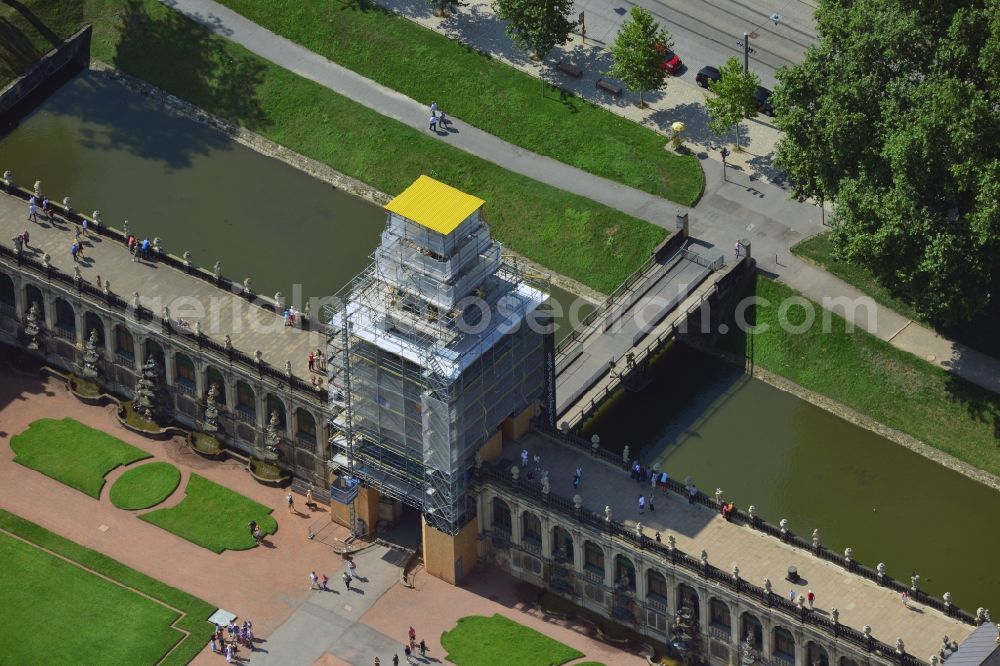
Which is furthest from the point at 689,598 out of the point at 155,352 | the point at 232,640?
the point at 155,352

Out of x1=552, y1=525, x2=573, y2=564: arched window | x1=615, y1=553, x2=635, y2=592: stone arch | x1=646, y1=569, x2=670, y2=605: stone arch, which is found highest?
x1=552, y1=525, x2=573, y2=564: arched window

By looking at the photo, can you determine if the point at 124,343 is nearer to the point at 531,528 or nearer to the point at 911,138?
the point at 531,528

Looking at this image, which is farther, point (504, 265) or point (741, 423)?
point (741, 423)

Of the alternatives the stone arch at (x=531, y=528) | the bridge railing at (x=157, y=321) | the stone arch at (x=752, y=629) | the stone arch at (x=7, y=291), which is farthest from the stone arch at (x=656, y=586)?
the stone arch at (x=7, y=291)

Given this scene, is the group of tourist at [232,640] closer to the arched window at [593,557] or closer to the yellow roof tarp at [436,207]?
the arched window at [593,557]

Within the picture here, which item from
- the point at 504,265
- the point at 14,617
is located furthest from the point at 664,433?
the point at 14,617

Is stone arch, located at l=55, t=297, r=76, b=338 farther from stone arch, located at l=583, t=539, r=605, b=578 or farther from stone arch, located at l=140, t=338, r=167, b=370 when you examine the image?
stone arch, located at l=583, t=539, r=605, b=578

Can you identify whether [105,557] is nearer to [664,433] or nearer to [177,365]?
Answer: [177,365]

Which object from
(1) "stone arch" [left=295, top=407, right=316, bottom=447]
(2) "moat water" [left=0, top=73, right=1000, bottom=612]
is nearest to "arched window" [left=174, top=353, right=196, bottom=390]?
(1) "stone arch" [left=295, top=407, right=316, bottom=447]
